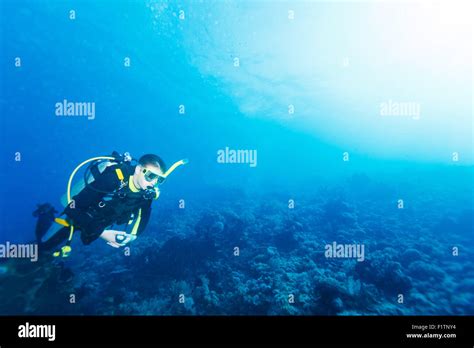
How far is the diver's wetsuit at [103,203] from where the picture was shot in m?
4.28

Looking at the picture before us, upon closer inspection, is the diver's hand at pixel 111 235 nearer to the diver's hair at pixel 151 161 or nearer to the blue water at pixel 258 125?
the diver's hair at pixel 151 161

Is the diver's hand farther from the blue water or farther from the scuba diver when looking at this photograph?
the blue water

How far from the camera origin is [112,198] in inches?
173

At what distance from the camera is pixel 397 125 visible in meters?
64.0

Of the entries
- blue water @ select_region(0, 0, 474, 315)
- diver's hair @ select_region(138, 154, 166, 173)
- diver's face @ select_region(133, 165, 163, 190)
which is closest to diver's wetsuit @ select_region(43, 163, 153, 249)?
diver's face @ select_region(133, 165, 163, 190)

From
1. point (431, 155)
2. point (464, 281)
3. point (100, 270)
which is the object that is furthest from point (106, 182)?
point (431, 155)

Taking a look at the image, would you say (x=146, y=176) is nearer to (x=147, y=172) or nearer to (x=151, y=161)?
(x=147, y=172)

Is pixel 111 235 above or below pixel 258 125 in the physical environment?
below

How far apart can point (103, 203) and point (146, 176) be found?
3.09 feet

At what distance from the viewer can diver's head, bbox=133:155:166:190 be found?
441 centimetres

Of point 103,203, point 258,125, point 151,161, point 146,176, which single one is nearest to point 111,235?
point 103,203

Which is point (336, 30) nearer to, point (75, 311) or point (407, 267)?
point (407, 267)

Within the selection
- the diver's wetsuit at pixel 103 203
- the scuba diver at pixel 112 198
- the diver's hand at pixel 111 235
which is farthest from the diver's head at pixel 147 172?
the diver's hand at pixel 111 235

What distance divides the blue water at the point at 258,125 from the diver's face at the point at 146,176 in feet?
13.6
